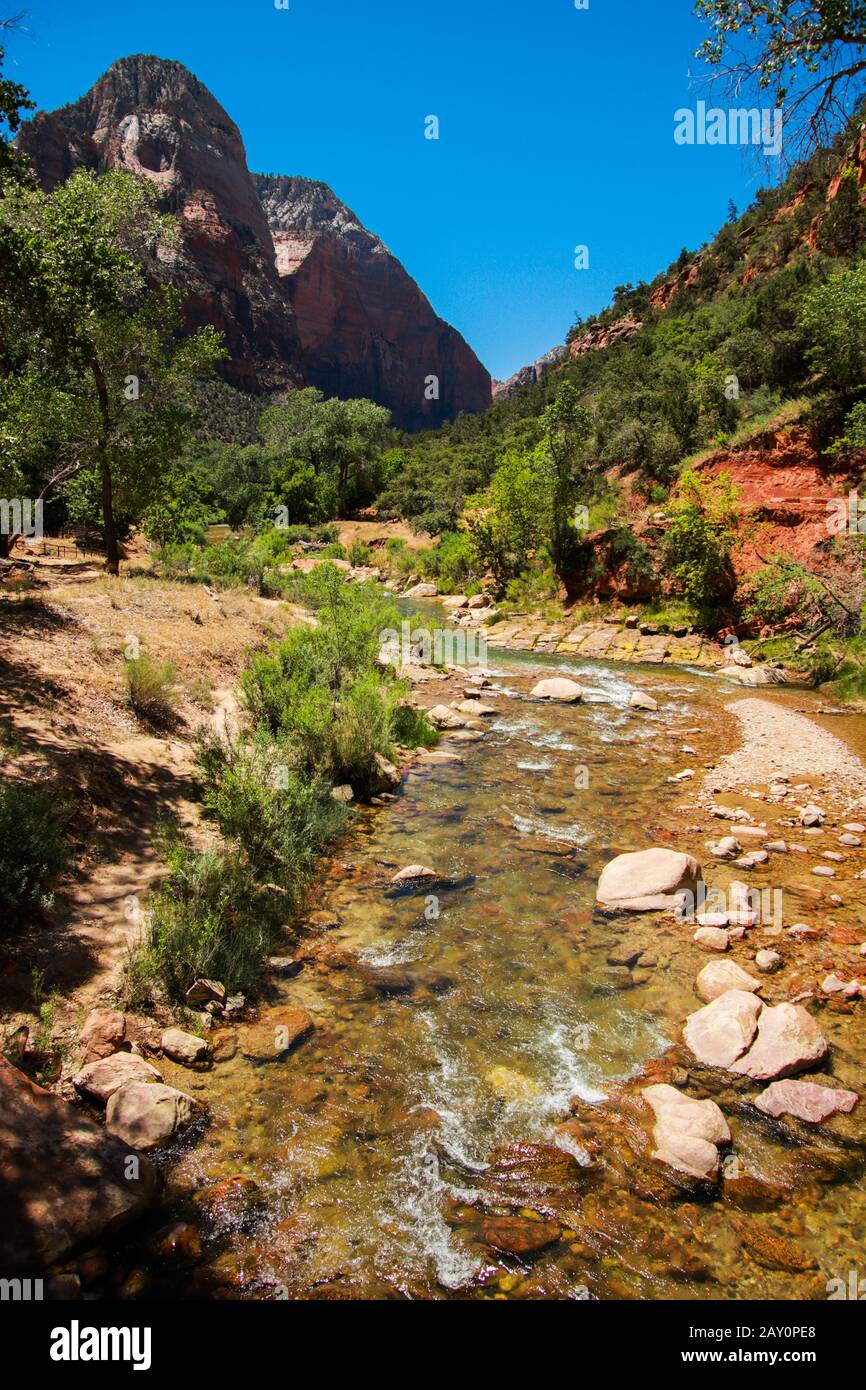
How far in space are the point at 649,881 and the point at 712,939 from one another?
83 centimetres

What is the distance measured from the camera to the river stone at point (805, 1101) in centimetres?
382

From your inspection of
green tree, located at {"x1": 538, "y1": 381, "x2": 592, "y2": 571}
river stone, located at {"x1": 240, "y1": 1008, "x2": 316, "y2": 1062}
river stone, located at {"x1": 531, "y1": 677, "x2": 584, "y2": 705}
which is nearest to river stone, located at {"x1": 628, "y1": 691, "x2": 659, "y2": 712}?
river stone, located at {"x1": 531, "y1": 677, "x2": 584, "y2": 705}

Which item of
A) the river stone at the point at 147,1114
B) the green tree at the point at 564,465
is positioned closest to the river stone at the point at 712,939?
the river stone at the point at 147,1114

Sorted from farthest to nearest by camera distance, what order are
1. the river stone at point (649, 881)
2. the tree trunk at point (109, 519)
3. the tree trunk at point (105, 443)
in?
1. the tree trunk at point (109, 519)
2. the tree trunk at point (105, 443)
3. the river stone at point (649, 881)

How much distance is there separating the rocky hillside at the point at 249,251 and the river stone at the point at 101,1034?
92984mm

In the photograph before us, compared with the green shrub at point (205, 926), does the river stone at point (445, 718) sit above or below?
above

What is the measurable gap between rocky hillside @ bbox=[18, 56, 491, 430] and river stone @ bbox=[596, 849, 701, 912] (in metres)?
92.1

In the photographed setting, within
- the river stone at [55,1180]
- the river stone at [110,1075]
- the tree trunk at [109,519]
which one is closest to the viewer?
the river stone at [55,1180]

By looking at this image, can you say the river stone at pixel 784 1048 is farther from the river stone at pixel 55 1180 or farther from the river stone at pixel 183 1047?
the river stone at pixel 55 1180

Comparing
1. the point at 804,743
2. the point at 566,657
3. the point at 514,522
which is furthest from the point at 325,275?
the point at 804,743

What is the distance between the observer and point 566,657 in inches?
776

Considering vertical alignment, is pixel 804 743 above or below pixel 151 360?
below
